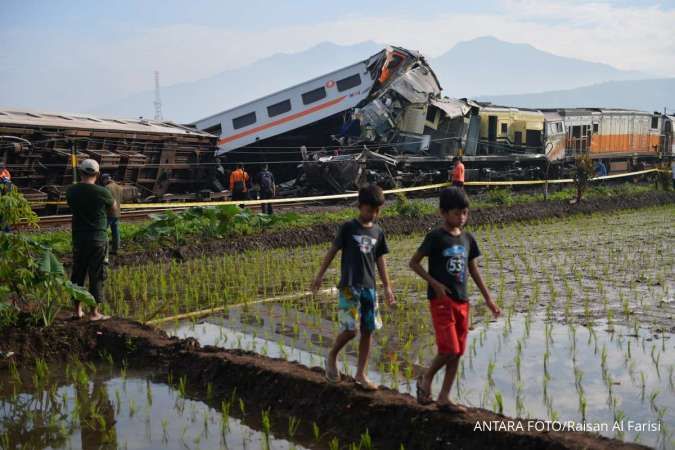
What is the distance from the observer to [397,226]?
58.7ft

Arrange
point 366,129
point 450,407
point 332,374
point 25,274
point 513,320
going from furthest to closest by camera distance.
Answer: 1. point 366,129
2. point 513,320
3. point 25,274
4. point 332,374
5. point 450,407

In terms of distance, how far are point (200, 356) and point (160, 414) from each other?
1.00 m

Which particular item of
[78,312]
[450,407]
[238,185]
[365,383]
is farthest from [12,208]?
[238,185]

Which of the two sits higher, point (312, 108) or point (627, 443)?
point (312, 108)

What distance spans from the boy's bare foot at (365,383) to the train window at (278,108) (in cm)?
2208

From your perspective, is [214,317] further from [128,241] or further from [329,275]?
[128,241]

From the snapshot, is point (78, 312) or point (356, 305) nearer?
point (356, 305)

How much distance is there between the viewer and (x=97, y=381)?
6879 mm

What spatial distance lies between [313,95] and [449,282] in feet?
74.3

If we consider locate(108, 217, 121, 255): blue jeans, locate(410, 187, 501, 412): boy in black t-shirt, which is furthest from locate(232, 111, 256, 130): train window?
locate(410, 187, 501, 412): boy in black t-shirt

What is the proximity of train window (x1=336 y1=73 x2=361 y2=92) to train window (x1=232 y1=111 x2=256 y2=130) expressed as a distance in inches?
122

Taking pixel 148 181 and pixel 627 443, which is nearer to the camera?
pixel 627 443

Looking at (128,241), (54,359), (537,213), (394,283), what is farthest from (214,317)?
(537,213)

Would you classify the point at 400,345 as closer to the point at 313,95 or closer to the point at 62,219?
the point at 62,219
